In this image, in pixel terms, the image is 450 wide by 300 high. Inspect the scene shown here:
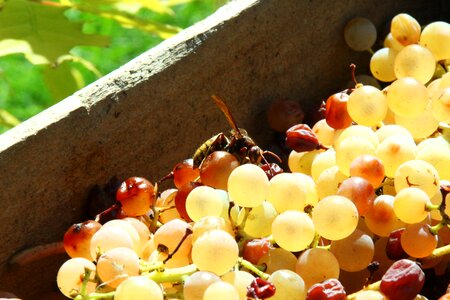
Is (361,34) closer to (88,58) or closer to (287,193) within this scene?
(287,193)

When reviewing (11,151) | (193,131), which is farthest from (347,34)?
(11,151)

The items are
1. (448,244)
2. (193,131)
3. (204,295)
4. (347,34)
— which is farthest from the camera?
(347,34)

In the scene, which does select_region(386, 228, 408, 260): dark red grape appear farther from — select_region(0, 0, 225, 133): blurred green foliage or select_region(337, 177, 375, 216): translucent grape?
select_region(0, 0, 225, 133): blurred green foliage

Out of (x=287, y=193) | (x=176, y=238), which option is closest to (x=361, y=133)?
(x=287, y=193)

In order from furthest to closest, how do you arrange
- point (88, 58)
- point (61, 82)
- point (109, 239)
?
1. point (88, 58)
2. point (61, 82)
3. point (109, 239)

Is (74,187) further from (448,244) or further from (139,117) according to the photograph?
(448,244)

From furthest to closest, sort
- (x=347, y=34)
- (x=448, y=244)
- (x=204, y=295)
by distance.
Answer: (x=347, y=34) < (x=448, y=244) < (x=204, y=295)

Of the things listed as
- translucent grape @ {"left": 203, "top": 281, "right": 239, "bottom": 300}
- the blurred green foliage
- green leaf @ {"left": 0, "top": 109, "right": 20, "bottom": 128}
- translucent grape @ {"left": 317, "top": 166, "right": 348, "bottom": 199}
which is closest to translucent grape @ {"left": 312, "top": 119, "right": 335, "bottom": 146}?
translucent grape @ {"left": 317, "top": 166, "right": 348, "bottom": 199}
